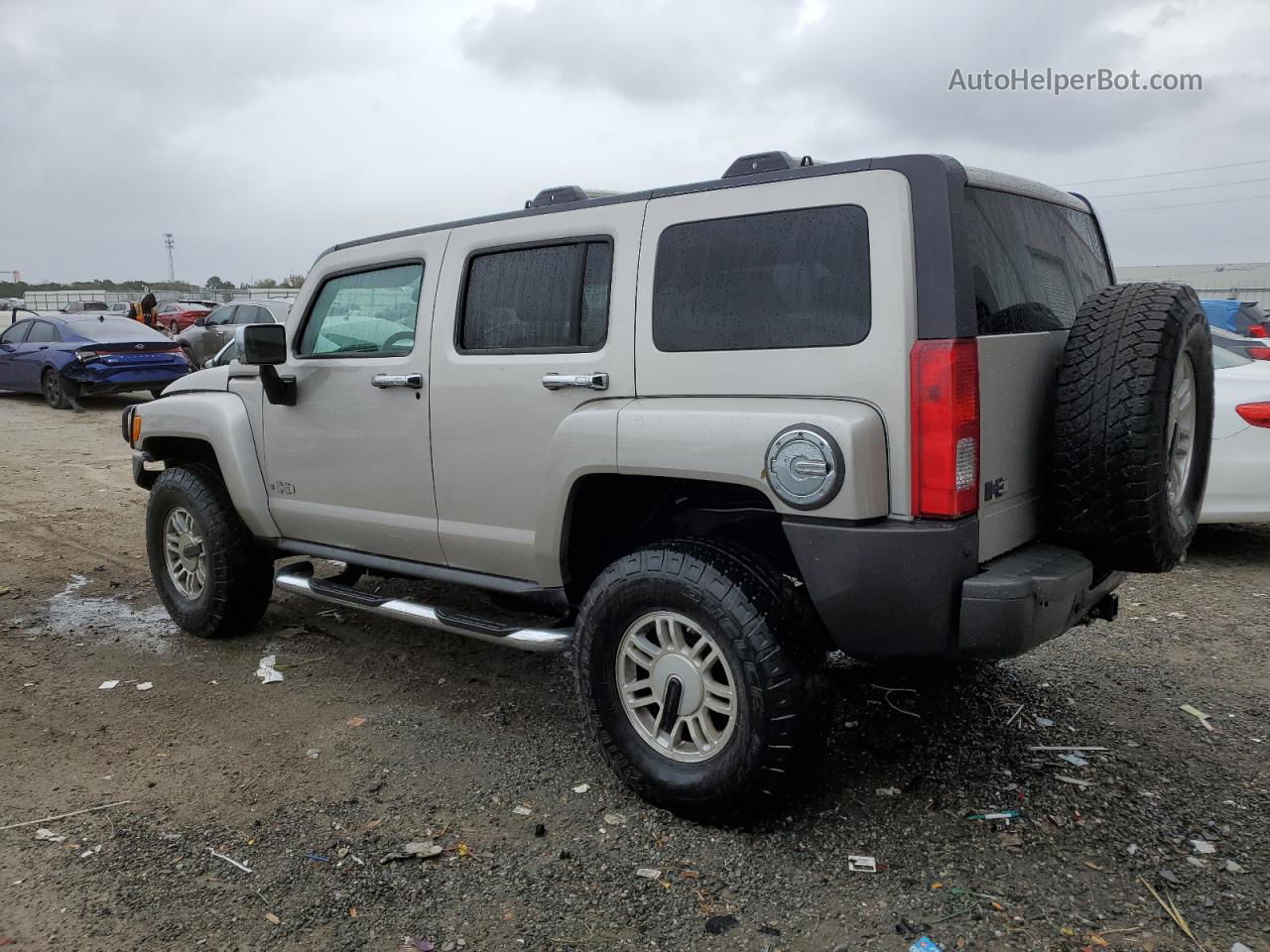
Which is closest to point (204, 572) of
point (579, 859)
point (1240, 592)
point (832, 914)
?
point (579, 859)

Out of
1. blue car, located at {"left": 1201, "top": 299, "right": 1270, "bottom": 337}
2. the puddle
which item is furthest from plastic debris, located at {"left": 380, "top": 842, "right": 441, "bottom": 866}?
blue car, located at {"left": 1201, "top": 299, "right": 1270, "bottom": 337}

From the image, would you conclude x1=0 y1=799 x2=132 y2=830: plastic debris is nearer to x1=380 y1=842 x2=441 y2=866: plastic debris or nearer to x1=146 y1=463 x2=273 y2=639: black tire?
x1=380 y1=842 x2=441 y2=866: plastic debris

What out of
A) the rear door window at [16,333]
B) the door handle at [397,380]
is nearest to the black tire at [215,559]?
the door handle at [397,380]

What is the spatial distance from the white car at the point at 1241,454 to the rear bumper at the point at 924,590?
3.63 metres

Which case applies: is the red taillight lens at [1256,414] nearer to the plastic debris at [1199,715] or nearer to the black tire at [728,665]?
the plastic debris at [1199,715]

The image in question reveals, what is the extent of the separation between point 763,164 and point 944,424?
1.07 meters

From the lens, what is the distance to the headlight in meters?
2.84

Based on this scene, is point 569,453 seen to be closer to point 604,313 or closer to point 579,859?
point 604,313

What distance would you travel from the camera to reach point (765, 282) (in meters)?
3.16

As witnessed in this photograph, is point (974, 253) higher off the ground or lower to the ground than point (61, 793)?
higher

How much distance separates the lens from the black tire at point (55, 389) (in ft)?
49.2

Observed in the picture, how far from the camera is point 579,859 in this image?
311 centimetres

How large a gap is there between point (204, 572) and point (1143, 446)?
429 cm

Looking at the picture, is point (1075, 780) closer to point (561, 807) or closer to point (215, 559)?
point (561, 807)
